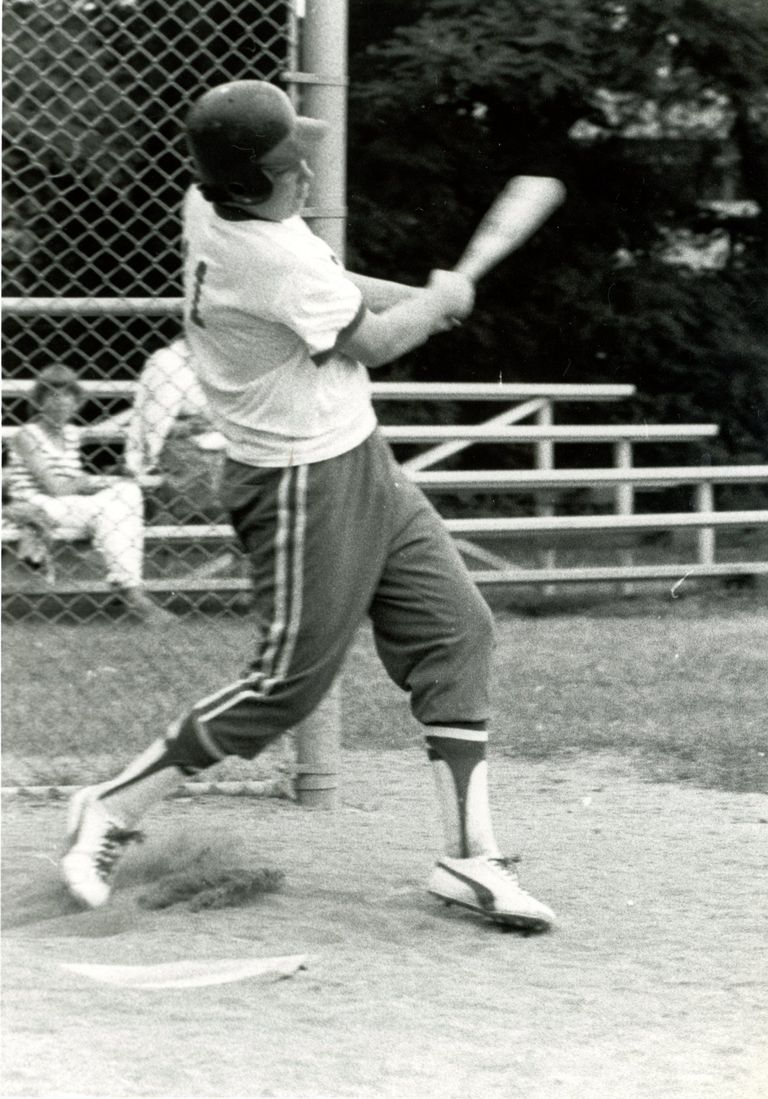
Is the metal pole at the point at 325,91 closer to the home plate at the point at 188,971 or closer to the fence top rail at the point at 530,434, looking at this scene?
the home plate at the point at 188,971

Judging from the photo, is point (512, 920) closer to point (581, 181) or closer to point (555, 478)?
point (555, 478)

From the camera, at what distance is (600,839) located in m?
4.81

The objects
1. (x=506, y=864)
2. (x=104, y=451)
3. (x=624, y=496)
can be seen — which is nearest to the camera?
(x=506, y=864)

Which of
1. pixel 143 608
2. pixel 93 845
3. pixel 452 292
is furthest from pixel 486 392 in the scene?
pixel 93 845

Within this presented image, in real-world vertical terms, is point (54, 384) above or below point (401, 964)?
above

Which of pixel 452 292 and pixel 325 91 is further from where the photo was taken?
pixel 325 91

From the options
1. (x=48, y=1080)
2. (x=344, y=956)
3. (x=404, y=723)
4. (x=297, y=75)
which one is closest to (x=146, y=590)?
(x=404, y=723)

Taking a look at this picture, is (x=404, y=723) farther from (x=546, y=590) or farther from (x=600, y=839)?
(x=546, y=590)

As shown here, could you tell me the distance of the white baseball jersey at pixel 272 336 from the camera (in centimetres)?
367

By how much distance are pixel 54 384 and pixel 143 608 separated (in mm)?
1161

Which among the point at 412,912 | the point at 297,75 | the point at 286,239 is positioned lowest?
Result: the point at 412,912

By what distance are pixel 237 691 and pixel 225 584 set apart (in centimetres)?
354

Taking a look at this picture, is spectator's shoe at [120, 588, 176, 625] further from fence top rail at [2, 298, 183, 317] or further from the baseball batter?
the baseball batter

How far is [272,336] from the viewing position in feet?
12.4
